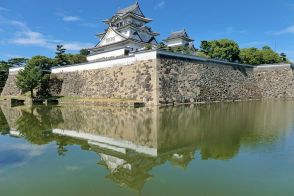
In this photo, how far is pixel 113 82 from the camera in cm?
2350

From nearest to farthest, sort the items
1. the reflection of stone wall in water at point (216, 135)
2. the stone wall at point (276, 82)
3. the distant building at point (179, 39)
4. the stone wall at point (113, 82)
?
the reflection of stone wall in water at point (216, 135) → the stone wall at point (113, 82) → the stone wall at point (276, 82) → the distant building at point (179, 39)

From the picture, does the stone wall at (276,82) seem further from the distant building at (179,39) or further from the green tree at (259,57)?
the distant building at (179,39)

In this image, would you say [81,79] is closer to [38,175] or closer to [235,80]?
[235,80]

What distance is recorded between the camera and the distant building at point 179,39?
113 feet

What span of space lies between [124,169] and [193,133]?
12.8ft

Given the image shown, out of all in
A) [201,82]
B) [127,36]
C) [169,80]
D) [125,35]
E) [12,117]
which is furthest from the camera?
[125,35]

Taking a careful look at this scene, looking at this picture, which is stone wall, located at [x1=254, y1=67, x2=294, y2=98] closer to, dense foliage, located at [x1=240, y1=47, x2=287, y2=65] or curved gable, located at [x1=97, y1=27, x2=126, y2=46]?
dense foliage, located at [x1=240, y1=47, x2=287, y2=65]

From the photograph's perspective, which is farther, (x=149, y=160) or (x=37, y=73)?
(x=37, y=73)

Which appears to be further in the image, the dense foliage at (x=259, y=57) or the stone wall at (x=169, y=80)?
the dense foliage at (x=259, y=57)

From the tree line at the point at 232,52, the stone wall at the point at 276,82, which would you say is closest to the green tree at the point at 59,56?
the tree line at the point at 232,52

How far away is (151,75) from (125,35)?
38.7ft

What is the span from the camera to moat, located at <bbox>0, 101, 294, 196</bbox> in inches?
175

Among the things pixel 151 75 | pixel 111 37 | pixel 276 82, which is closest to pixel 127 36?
pixel 111 37

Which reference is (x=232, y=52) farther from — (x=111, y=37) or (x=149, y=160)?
(x=149, y=160)
